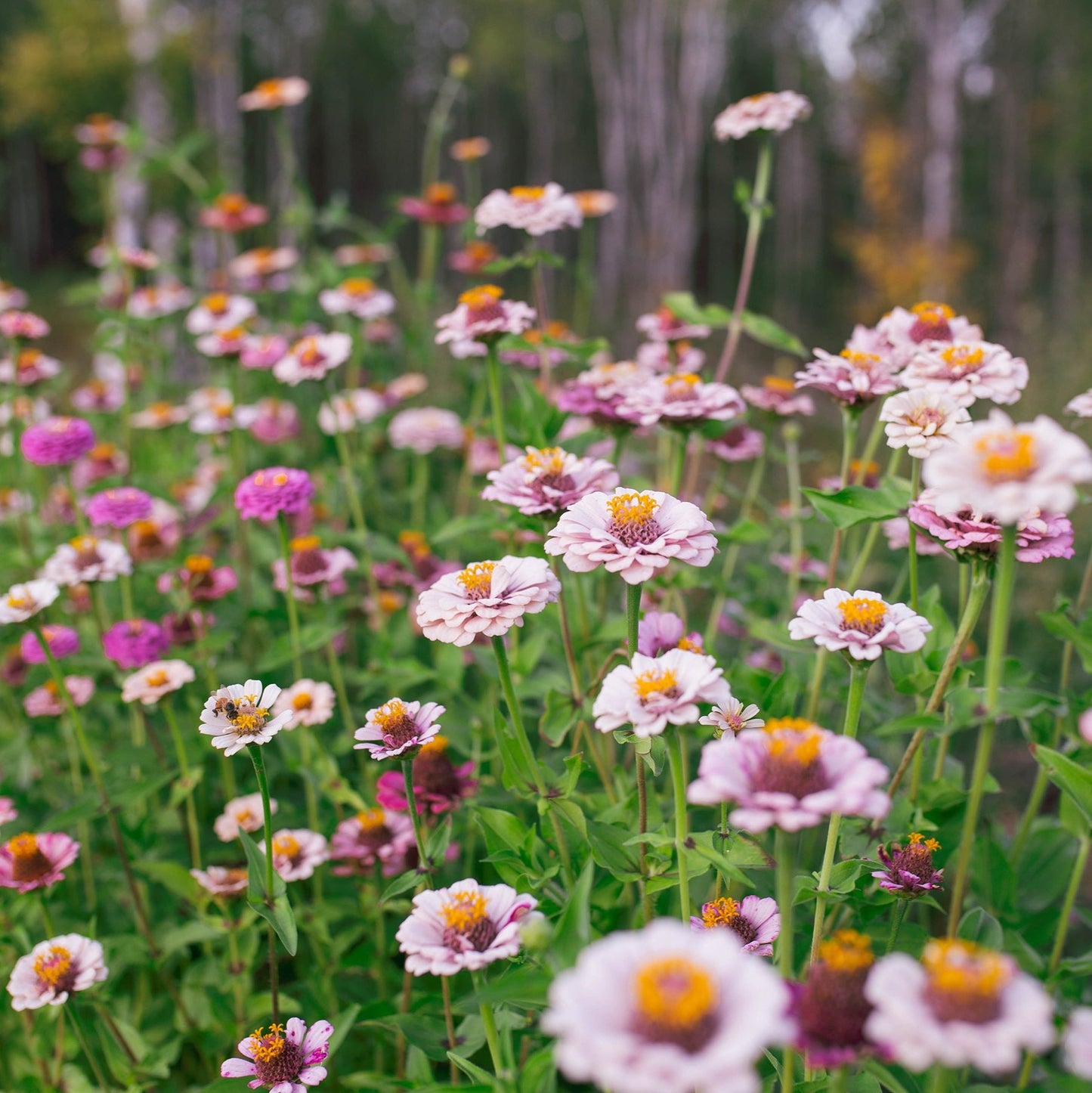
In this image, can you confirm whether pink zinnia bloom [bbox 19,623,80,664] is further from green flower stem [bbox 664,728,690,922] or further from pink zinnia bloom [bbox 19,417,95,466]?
green flower stem [bbox 664,728,690,922]

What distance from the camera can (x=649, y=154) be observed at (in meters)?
13.1

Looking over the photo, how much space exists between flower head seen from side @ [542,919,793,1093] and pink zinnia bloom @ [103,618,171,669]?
144 centimetres

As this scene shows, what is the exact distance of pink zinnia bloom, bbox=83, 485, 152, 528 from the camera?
6.63 feet

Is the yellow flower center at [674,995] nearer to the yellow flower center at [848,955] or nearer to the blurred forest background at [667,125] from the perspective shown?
the yellow flower center at [848,955]

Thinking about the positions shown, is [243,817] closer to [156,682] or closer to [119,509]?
[156,682]

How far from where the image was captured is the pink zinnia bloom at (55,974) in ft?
4.01

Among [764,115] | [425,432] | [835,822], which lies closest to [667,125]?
[425,432]

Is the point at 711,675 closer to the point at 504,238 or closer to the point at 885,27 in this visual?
the point at 885,27

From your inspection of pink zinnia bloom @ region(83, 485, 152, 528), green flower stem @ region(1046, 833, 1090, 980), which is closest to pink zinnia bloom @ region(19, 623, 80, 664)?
pink zinnia bloom @ region(83, 485, 152, 528)

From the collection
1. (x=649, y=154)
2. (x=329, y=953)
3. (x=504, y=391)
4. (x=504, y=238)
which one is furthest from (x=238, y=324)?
(x=504, y=238)

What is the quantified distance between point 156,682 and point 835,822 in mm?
1152

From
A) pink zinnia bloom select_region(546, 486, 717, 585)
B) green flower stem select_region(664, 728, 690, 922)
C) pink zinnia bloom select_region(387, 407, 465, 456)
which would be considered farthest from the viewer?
pink zinnia bloom select_region(387, 407, 465, 456)

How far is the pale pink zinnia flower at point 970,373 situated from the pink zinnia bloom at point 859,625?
0.38 m

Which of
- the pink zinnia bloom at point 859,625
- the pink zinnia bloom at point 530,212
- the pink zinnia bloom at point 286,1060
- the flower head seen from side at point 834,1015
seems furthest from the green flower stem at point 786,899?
the pink zinnia bloom at point 530,212
